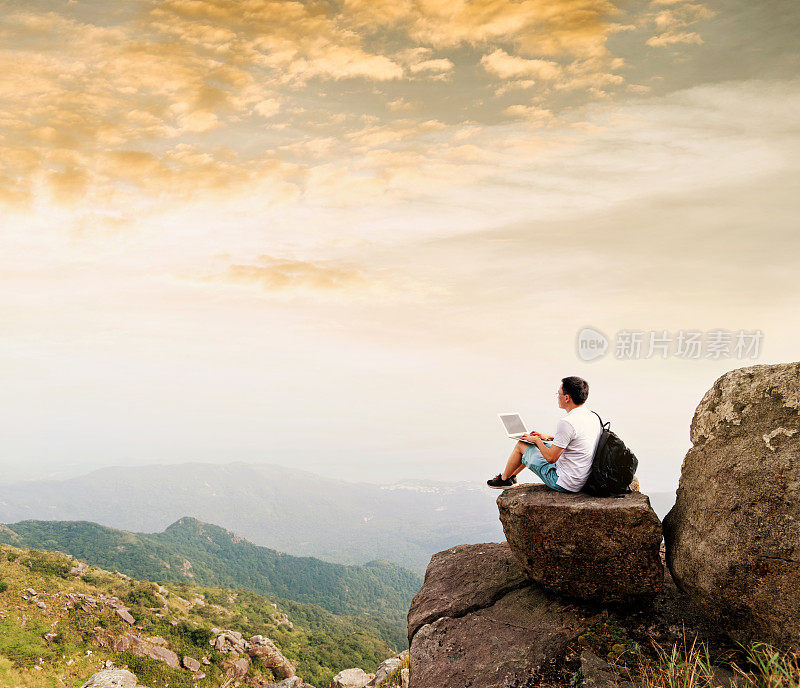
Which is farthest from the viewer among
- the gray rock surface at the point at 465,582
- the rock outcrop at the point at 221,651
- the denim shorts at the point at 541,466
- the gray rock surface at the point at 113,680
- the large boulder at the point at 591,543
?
the rock outcrop at the point at 221,651

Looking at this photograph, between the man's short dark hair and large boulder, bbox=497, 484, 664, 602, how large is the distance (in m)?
2.04

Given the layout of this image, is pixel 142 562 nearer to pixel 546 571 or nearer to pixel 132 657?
pixel 132 657

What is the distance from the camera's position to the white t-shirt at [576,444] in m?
10.0

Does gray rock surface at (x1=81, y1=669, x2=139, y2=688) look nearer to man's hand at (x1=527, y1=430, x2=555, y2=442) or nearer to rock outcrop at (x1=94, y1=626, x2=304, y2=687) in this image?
rock outcrop at (x1=94, y1=626, x2=304, y2=687)

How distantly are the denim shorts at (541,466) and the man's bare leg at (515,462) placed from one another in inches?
Answer: 4.7

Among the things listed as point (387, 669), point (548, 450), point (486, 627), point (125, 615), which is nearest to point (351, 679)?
point (387, 669)

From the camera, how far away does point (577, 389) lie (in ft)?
33.4

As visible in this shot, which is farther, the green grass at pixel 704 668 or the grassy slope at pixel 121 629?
the grassy slope at pixel 121 629

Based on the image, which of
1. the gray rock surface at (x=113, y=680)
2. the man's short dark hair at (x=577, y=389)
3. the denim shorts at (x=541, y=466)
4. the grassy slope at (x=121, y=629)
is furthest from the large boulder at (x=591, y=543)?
the grassy slope at (x=121, y=629)

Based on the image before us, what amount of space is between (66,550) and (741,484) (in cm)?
18975

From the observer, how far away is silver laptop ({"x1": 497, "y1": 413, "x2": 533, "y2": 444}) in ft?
36.8

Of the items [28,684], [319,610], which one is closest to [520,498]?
[28,684]

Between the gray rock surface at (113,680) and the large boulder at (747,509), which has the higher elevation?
the large boulder at (747,509)

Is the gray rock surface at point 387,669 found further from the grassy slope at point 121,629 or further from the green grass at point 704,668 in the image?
the grassy slope at point 121,629
